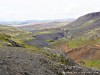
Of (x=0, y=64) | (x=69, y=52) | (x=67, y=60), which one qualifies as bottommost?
(x=69, y=52)

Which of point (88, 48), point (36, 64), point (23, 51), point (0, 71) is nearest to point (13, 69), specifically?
point (0, 71)

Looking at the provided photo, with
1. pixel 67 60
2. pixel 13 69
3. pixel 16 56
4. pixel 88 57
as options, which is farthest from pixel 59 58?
pixel 88 57

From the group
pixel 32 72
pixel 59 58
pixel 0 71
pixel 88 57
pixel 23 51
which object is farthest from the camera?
pixel 88 57

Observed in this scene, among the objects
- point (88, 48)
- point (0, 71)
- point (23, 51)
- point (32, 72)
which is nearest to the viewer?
point (0, 71)

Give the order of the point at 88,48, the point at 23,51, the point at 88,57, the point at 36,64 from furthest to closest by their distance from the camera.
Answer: the point at 88,48
the point at 88,57
the point at 23,51
the point at 36,64

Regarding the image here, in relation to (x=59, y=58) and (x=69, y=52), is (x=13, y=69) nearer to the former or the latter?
(x=59, y=58)

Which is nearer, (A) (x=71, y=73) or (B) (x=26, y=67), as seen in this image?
(B) (x=26, y=67)

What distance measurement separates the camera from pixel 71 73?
148ft

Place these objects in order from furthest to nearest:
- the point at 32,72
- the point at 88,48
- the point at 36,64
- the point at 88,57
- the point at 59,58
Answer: the point at 88,48
the point at 88,57
the point at 59,58
the point at 36,64
the point at 32,72

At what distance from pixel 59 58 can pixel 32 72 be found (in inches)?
682

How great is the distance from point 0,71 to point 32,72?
5113 millimetres

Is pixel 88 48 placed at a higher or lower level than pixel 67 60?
lower

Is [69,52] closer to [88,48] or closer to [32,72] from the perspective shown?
[88,48]

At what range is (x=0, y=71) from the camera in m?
37.5
